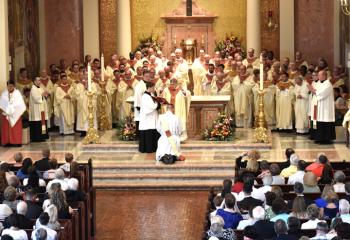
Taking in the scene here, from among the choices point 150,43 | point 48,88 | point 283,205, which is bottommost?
point 283,205

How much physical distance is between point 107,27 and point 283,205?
55.8ft

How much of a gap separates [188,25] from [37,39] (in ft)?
14.6

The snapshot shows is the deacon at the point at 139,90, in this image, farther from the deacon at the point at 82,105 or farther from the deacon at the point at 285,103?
the deacon at the point at 285,103

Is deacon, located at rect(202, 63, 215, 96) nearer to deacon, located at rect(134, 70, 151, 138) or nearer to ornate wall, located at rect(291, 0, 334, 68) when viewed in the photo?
deacon, located at rect(134, 70, 151, 138)

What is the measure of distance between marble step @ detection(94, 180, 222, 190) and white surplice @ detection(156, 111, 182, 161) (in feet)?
2.52

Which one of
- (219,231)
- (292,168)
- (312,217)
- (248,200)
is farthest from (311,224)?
(292,168)

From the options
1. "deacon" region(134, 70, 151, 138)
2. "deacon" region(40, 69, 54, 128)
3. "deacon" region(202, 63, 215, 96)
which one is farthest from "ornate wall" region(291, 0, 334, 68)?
"deacon" region(134, 70, 151, 138)

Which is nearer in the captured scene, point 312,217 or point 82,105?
point 312,217

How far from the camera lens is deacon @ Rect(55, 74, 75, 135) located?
24359 mm

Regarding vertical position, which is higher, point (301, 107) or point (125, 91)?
point (125, 91)

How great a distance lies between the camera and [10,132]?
22.8 meters

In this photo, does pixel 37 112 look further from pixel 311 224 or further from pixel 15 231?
pixel 311 224

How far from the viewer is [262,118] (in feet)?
71.1

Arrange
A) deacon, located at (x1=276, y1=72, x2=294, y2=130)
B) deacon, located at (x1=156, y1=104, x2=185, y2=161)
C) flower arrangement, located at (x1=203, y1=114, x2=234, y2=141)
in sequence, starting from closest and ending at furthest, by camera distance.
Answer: deacon, located at (x1=156, y1=104, x2=185, y2=161) → flower arrangement, located at (x1=203, y1=114, x2=234, y2=141) → deacon, located at (x1=276, y1=72, x2=294, y2=130)
